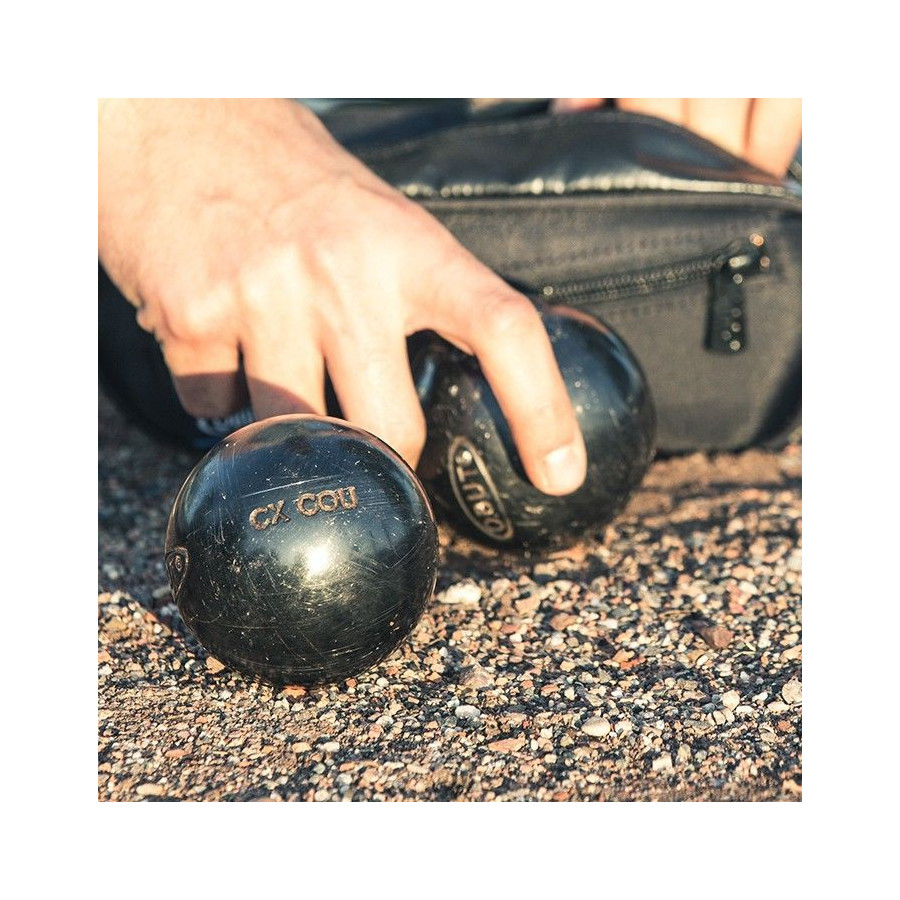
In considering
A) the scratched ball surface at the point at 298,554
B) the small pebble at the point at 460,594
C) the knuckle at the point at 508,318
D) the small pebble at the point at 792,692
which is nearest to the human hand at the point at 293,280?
the knuckle at the point at 508,318

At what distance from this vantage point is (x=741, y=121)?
489 cm

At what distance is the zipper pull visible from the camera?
4.39 metres

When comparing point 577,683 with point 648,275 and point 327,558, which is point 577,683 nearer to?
point 327,558

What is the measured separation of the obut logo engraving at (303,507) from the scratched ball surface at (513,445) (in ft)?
2.79

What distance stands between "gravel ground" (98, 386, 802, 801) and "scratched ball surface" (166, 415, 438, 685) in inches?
8.5

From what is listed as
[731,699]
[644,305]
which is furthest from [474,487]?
[644,305]

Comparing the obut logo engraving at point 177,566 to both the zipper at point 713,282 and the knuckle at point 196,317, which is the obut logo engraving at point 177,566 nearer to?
the knuckle at point 196,317

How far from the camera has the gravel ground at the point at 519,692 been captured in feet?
8.81

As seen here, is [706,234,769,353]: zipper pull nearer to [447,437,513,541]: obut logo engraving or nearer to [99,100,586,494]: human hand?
[99,100,586,494]: human hand

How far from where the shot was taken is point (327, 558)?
273 cm

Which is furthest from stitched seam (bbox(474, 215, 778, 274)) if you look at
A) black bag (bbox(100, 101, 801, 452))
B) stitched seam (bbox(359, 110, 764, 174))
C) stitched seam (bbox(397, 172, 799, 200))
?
stitched seam (bbox(359, 110, 764, 174))

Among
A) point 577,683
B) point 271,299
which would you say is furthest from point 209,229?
point 577,683

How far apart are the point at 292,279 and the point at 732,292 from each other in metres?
1.95

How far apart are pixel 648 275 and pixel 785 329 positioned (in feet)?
2.11
